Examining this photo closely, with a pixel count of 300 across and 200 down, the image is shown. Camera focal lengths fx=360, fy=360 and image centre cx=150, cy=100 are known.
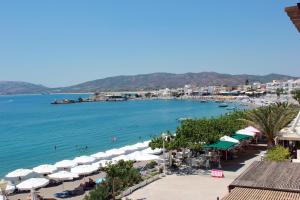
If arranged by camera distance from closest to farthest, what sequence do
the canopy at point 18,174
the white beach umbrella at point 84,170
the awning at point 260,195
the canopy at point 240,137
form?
the awning at point 260,195, the white beach umbrella at point 84,170, the canopy at point 18,174, the canopy at point 240,137

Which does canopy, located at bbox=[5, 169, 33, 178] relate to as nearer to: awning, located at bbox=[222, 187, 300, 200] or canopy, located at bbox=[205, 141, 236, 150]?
canopy, located at bbox=[205, 141, 236, 150]

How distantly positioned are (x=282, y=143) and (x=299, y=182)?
15864 mm

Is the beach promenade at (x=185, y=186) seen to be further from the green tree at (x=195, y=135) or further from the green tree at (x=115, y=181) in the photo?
the green tree at (x=195, y=135)

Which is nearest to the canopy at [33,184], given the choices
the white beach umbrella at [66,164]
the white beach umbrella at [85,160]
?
the white beach umbrella at [66,164]

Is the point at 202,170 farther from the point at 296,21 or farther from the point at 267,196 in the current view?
the point at 296,21

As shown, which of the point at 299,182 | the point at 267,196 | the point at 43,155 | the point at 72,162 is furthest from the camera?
the point at 43,155

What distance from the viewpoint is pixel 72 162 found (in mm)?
27906

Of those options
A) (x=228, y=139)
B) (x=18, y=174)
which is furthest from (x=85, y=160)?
(x=228, y=139)

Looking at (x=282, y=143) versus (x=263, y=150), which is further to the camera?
(x=263, y=150)

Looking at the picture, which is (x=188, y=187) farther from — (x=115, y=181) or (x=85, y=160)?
(x=85, y=160)

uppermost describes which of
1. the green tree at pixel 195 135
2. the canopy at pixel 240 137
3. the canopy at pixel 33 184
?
the green tree at pixel 195 135

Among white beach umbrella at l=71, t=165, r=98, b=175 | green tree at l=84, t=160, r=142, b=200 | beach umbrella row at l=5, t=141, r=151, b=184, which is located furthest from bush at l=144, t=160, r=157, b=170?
green tree at l=84, t=160, r=142, b=200

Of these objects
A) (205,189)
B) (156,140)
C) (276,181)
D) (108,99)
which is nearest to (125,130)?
(156,140)

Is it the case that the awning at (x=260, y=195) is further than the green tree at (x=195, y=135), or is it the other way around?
the green tree at (x=195, y=135)
